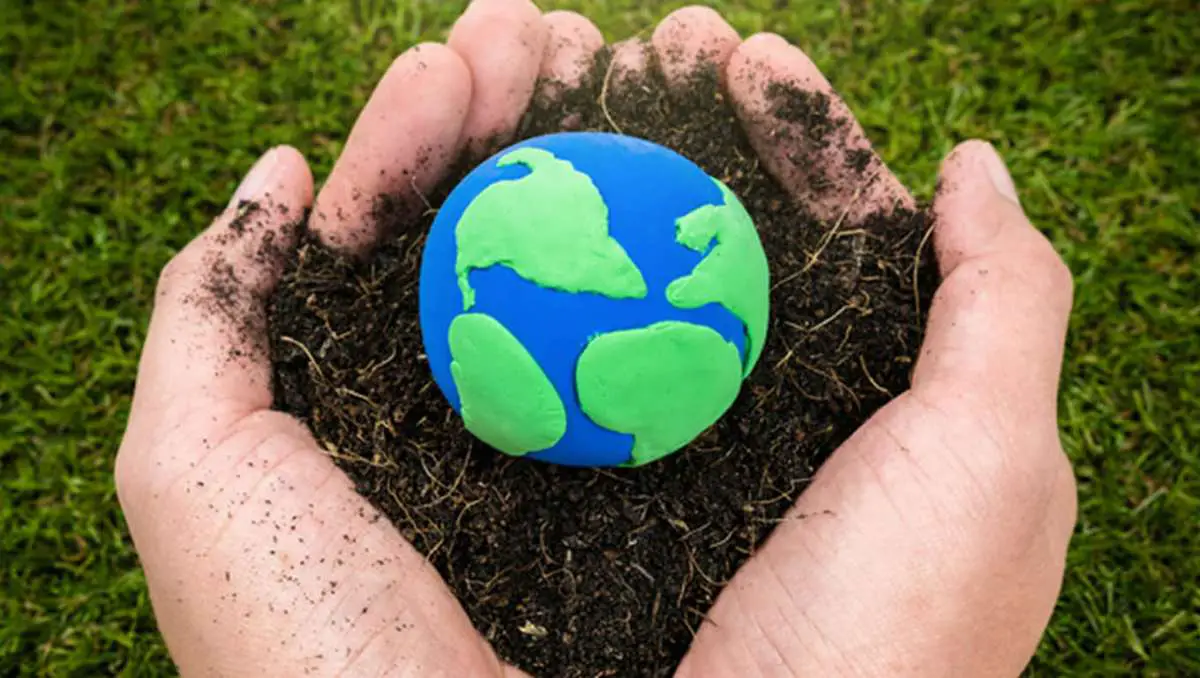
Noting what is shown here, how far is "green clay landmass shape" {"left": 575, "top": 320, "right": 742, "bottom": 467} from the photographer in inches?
72.7

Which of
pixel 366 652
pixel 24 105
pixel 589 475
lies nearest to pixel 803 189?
pixel 589 475

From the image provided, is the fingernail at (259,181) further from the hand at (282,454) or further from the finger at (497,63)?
the finger at (497,63)

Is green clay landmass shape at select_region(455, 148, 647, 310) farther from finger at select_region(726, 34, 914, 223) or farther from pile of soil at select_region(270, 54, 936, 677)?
finger at select_region(726, 34, 914, 223)

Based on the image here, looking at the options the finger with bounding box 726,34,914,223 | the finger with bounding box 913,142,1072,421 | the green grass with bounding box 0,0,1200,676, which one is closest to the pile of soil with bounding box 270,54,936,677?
the finger with bounding box 726,34,914,223

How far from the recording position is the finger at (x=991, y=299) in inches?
84.3

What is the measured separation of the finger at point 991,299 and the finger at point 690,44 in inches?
23.7

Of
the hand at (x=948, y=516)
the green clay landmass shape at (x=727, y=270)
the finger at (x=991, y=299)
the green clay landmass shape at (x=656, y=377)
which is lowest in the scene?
the hand at (x=948, y=516)

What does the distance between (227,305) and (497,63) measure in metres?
0.81

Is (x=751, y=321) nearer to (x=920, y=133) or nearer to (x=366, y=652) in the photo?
(x=366, y=652)

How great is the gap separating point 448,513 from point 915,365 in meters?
1.06

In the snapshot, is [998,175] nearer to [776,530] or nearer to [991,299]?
[991,299]

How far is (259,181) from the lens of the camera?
2.46 m

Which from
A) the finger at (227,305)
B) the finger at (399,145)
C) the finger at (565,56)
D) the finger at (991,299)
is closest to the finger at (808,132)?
the finger at (991,299)

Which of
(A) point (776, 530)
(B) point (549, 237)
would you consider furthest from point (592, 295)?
(A) point (776, 530)
